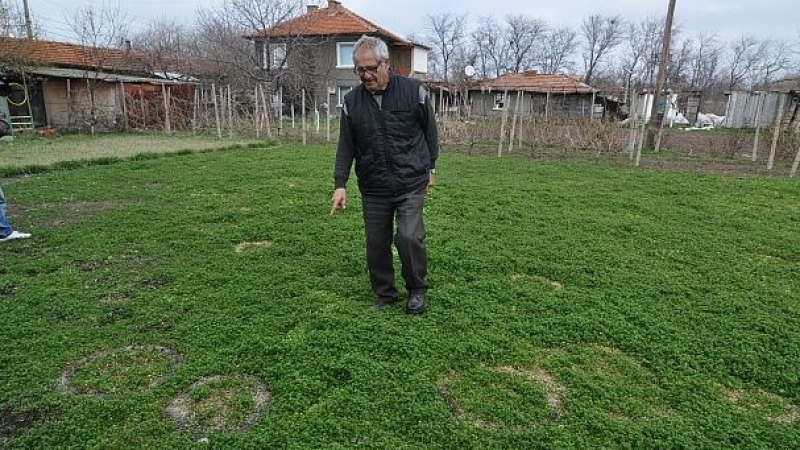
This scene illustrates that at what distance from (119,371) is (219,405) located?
629 mm

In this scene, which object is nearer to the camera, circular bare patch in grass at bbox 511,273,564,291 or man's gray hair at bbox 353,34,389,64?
man's gray hair at bbox 353,34,389,64

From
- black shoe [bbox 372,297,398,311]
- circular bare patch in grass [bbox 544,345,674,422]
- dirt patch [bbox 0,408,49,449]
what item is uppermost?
black shoe [bbox 372,297,398,311]

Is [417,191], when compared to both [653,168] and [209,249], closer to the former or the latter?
[209,249]

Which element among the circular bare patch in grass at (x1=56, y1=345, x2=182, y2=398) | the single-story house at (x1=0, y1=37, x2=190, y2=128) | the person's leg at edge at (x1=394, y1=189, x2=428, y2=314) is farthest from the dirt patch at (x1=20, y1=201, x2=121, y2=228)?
the single-story house at (x1=0, y1=37, x2=190, y2=128)

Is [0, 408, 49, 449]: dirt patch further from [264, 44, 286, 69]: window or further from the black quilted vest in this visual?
[264, 44, 286, 69]: window

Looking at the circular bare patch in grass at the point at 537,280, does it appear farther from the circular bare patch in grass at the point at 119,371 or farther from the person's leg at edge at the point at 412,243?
the circular bare patch in grass at the point at 119,371

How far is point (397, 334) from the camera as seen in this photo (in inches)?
112

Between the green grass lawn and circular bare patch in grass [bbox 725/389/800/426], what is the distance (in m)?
0.01

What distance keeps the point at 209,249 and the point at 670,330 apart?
3455 mm

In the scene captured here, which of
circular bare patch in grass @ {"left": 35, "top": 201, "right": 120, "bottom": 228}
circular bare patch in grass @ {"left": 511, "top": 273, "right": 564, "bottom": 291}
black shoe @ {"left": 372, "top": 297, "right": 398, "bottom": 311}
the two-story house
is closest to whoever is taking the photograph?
black shoe @ {"left": 372, "top": 297, "right": 398, "bottom": 311}

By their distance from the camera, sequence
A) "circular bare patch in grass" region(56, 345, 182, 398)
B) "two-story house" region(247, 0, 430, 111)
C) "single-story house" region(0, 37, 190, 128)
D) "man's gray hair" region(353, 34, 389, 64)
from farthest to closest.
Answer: "two-story house" region(247, 0, 430, 111) → "single-story house" region(0, 37, 190, 128) → "man's gray hair" region(353, 34, 389, 64) → "circular bare patch in grass" region(56, 345, 182, 398)

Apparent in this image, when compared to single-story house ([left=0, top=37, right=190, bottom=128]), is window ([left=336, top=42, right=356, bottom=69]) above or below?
above

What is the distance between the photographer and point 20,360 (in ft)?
8.46

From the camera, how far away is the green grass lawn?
213 cm
